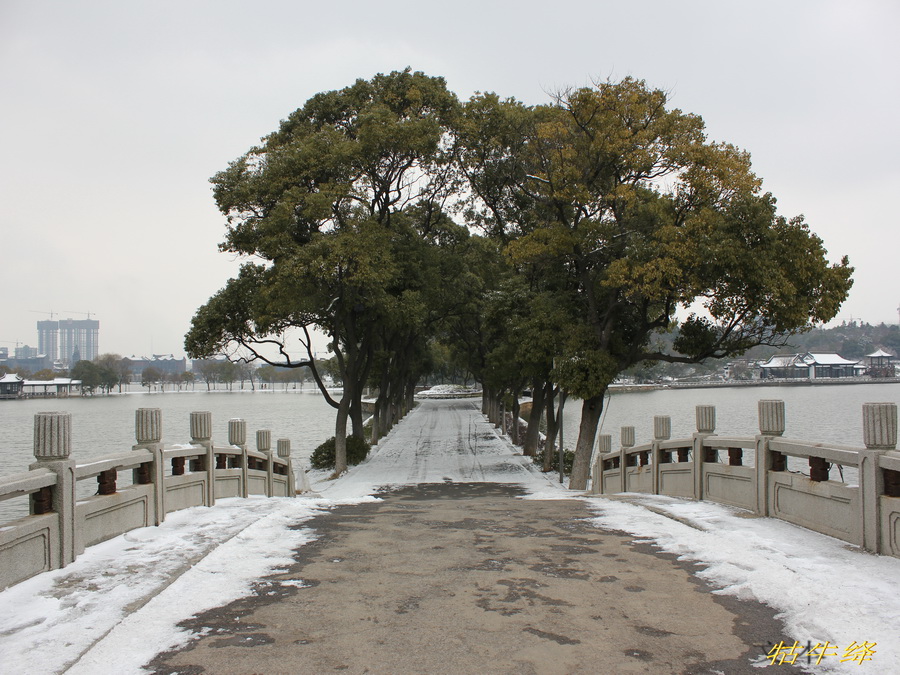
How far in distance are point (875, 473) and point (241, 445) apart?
10.0 m

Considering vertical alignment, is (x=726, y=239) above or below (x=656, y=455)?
above

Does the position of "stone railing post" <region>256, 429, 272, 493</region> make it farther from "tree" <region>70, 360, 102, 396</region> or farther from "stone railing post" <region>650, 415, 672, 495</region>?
"tree" <region>70, 360, 102, 396</region>

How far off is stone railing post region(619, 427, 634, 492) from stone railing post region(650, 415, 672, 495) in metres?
2.03

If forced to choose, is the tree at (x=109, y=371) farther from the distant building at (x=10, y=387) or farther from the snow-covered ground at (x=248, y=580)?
the snow-covered ground at (x=248, y=580)

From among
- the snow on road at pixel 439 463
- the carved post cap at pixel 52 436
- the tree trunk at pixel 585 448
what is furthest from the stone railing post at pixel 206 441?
the tree trunk at pixel 585 448

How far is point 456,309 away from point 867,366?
165 metres

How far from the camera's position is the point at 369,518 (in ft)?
30.2

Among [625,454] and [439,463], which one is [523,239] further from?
[439,463]

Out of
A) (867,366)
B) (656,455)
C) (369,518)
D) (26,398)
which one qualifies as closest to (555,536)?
(369,518)

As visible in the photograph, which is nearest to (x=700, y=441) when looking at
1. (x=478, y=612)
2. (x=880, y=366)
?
(x=478, y=612)

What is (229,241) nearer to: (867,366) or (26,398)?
(26,398)

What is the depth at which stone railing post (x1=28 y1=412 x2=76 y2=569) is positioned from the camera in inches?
257

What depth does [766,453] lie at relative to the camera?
8844 millimetres

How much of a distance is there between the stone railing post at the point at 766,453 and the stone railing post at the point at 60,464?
7.55 meters
